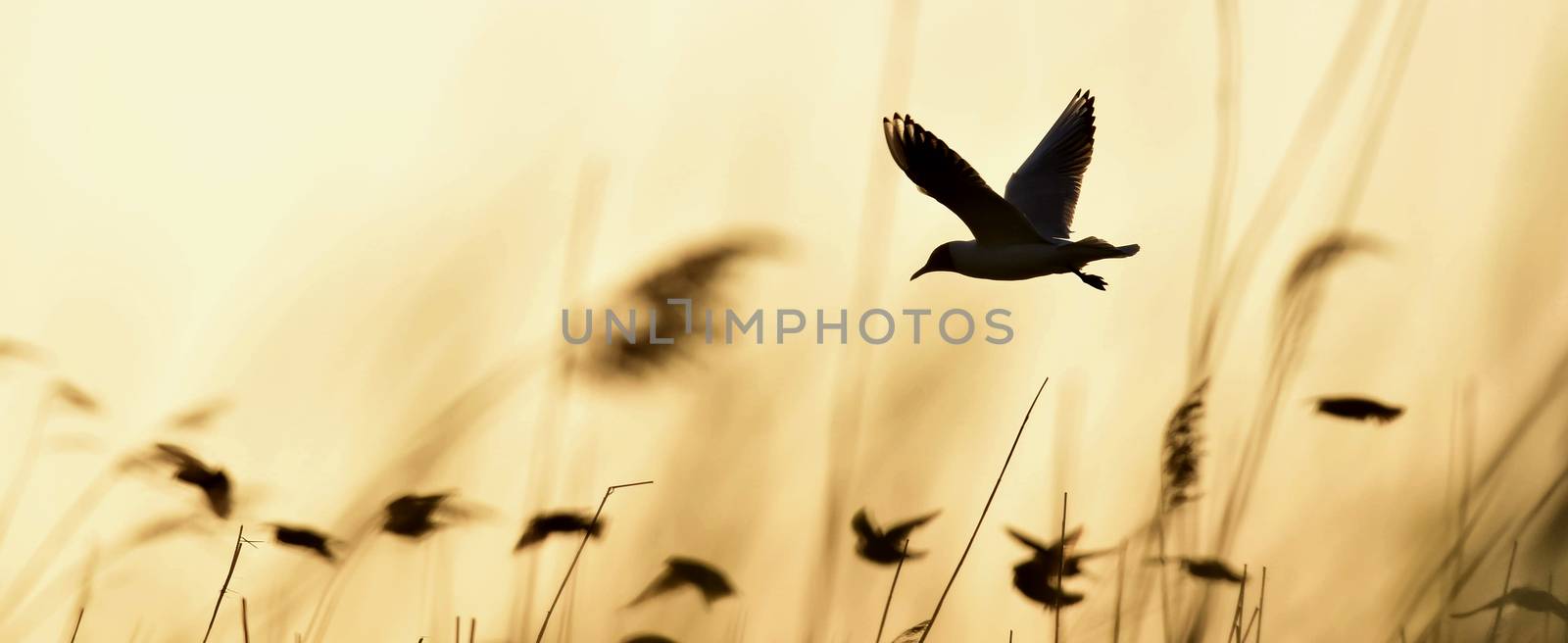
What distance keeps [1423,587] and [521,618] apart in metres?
1.38

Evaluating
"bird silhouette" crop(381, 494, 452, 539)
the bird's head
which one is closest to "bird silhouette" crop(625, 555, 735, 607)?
"bird silhouette" crop(381, 494, 452, 539)

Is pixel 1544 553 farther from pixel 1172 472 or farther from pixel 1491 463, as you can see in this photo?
pixel 1172 472

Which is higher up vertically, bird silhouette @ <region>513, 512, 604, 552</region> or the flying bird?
the flying bird

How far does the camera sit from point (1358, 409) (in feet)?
5.82

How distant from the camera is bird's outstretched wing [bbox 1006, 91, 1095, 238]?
3.23 meters

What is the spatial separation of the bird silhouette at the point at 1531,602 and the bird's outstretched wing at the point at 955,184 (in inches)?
41.2

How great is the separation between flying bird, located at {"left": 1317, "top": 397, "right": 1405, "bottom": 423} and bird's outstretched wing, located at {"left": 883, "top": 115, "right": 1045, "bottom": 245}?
30.2 inches

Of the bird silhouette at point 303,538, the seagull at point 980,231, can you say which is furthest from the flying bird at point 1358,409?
the bird silhouette at point 303,538

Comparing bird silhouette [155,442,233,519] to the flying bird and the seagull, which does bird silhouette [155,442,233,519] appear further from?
the flying bird

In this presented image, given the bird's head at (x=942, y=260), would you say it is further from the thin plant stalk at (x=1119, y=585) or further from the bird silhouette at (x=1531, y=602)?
the bird silhouette at (x=1531, y=602)

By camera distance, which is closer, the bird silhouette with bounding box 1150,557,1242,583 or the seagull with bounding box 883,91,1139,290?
the bird silhouette with bounding box 1150,557,1242,583

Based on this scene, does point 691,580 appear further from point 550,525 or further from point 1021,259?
point 1021,259

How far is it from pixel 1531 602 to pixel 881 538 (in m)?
0.91

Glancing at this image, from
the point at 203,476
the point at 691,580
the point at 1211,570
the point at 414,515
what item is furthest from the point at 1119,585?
the point at 203,476
